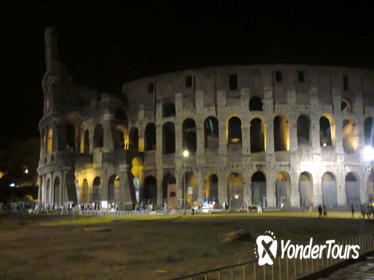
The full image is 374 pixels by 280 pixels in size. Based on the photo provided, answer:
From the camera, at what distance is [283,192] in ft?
132

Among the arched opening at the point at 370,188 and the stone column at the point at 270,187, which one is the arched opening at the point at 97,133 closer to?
the stone column at the point at 270,187

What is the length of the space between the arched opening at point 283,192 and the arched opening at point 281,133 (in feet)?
10.1

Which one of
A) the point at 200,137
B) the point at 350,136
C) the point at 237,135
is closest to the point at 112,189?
the point at 200,137

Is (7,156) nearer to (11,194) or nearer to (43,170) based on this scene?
(11,194)

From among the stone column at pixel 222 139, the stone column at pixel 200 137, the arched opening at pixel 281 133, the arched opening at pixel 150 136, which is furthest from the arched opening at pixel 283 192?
the arched opening at pixel 150 136

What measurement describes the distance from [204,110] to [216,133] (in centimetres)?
701

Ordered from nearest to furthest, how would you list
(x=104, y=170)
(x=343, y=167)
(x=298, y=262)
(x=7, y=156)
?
(x=298, y=262), (x=343, y=167), (x=104, y=170), (x=7, y=156)

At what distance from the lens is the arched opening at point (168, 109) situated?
1704 inches

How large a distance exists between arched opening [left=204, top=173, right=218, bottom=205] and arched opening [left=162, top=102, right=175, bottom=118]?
8517 millimetres

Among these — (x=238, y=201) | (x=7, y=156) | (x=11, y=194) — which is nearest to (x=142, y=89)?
(x=238, y=201)

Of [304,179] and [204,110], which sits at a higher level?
[204,110]

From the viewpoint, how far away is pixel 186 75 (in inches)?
1655

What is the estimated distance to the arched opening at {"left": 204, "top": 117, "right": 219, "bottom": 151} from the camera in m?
45.6

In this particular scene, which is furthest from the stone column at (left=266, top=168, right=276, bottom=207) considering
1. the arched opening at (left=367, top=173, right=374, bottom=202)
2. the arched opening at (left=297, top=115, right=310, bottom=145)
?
the arched opening at (left=367, top=173, right=374, bottom=202)
